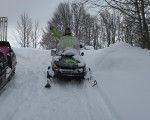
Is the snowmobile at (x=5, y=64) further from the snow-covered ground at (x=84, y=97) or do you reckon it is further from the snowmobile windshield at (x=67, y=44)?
the snowmobile windshield at (x=67, y=44)

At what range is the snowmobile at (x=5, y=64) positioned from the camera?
326 cm

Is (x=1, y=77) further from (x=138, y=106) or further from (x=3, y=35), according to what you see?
(x=3, y=35)

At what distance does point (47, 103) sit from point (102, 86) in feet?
6.81

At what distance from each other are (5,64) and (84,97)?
2.59 meters

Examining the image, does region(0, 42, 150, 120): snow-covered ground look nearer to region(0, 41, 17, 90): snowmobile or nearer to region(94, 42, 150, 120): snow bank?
region(94, 42, 150, 120): snow bank

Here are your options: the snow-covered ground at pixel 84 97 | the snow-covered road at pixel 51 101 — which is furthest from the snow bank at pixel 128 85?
the snow-covered road at pixel 51 101

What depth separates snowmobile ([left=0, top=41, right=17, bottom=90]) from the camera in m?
3.26

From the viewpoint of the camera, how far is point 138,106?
2822 millimetres

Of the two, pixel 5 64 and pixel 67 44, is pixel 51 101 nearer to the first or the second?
pixel 5 64

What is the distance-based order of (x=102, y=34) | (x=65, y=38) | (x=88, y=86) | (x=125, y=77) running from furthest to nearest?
(x=102, y=34)
(x=65, y=38)
(x=88, y=86)
(x=125, y=77)

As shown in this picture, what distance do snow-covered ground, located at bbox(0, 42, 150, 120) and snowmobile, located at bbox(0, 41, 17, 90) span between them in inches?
19.3

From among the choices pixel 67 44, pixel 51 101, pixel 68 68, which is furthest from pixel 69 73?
pixel 67 44

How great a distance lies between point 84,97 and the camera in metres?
3.78

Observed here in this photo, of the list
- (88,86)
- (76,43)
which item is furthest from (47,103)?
(76,43)
